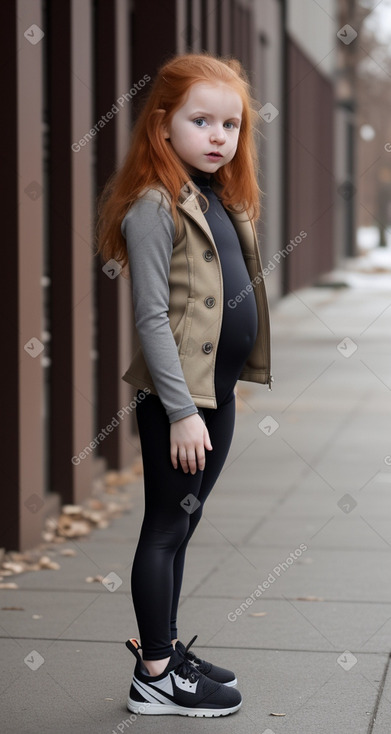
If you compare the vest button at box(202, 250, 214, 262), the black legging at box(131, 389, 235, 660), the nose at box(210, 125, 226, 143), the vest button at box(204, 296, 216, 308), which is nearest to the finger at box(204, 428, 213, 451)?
the black legging at box(131, 389, 235, 660)

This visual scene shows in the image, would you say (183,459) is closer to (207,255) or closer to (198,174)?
(207,255)

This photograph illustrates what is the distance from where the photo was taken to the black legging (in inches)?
151

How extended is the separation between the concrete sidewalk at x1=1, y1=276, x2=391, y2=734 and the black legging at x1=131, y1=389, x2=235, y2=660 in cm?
32

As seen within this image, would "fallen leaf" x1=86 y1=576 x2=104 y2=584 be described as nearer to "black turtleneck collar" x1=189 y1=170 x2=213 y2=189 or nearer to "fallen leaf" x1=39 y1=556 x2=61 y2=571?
"fallen leaf" x1=39 y1=556 x2=61 y2=571

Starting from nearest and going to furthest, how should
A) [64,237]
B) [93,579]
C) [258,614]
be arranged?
1. [258,614]
2. [93,579]
3. [64,237]

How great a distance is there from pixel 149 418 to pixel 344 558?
101 inches

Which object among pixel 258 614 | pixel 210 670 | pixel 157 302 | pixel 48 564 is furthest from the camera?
pixel 48 564

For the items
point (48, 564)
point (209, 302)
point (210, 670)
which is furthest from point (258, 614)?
point (209, 302)

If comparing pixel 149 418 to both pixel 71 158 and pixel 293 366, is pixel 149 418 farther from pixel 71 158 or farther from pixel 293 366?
pixel 293 366

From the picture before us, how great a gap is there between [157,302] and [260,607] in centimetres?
201

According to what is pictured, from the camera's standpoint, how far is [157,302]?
12.2 ft

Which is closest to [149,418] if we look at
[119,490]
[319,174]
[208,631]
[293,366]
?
[208,631]

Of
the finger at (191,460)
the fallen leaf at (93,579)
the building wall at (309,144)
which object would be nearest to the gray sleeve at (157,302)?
the finger at (191,460)

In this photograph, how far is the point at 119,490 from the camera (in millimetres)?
7922
